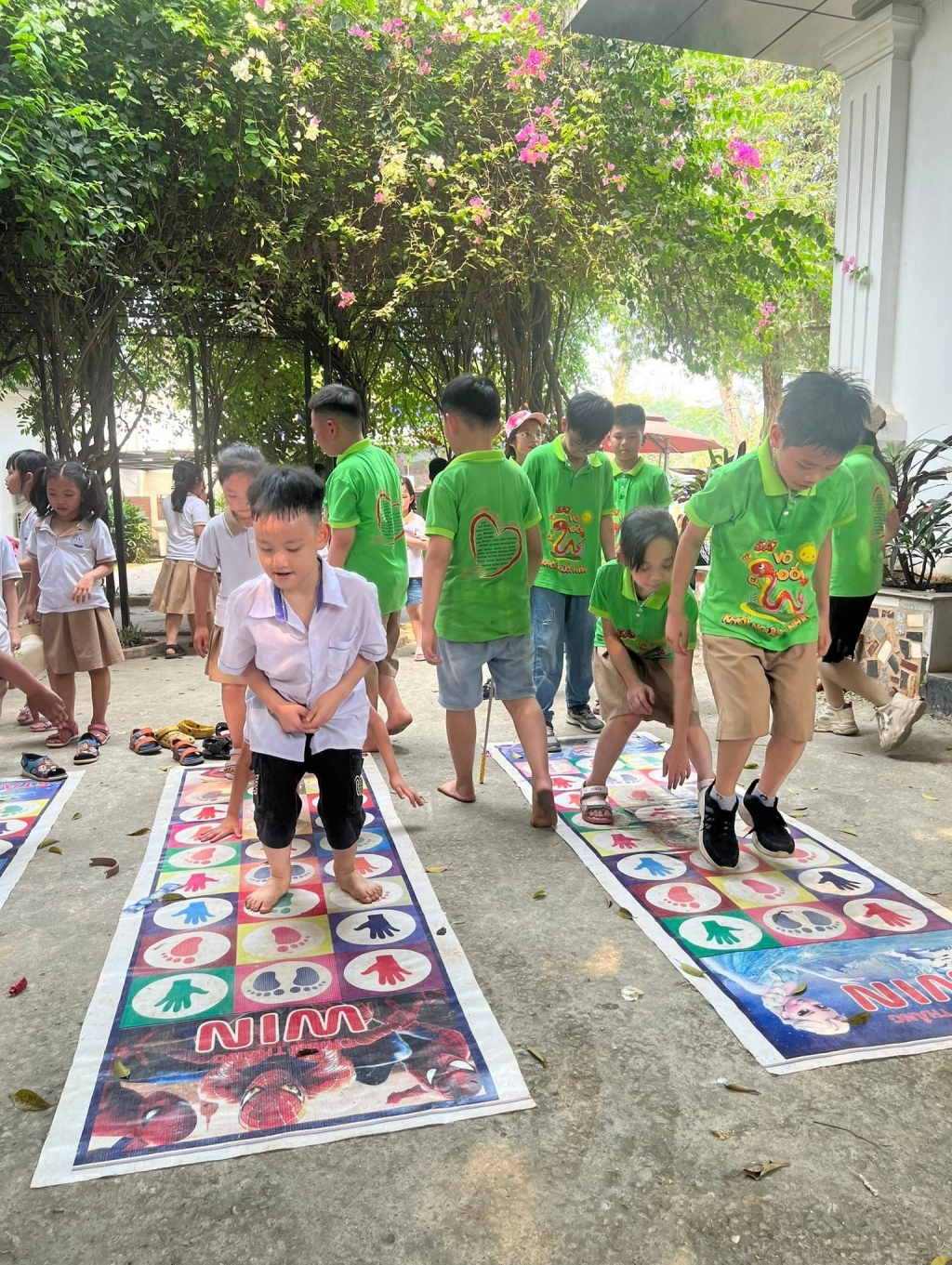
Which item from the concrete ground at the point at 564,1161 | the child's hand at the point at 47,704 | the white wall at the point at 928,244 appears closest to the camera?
the concrete ground at the point at 564,1161

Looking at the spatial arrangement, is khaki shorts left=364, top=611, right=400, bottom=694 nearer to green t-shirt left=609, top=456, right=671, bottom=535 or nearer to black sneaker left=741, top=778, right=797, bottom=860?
green t-shirt left=609, top=456, right=671, bottom=535

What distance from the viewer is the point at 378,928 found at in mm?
2400

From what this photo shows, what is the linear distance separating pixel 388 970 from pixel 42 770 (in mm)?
2266

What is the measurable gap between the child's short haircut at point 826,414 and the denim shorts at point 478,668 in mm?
1235

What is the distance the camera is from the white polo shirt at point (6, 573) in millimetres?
3586

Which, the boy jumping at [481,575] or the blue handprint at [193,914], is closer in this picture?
the blue handprint at [193,914]

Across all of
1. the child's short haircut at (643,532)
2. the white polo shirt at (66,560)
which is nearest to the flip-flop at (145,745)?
the white polo shirt at (66,560)

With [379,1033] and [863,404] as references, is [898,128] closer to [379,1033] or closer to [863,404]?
[863,404]

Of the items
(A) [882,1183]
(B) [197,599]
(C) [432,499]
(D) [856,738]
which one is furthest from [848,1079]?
(B) [197,599]

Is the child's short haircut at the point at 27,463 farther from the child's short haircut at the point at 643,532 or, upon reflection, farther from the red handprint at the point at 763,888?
the red handprint at the point at 763,888

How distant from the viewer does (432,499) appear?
10.3ft

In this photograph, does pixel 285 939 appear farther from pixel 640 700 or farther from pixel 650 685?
pixel 650 685

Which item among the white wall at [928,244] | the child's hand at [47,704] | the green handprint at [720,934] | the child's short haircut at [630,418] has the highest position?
the white wall at [928,244]

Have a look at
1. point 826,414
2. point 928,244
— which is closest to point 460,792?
point 826,414
